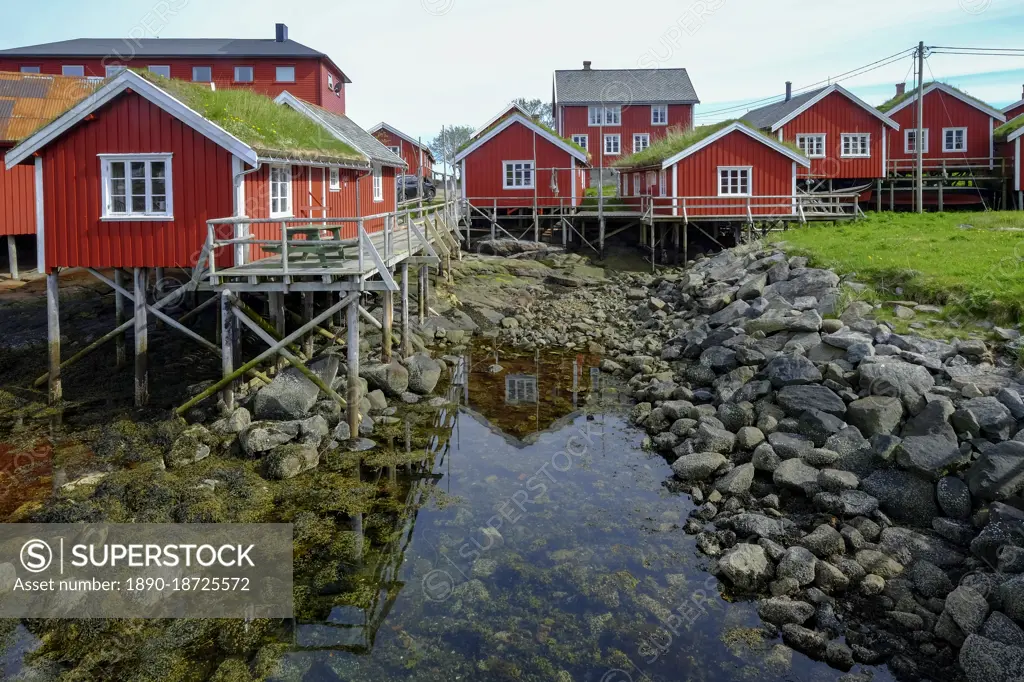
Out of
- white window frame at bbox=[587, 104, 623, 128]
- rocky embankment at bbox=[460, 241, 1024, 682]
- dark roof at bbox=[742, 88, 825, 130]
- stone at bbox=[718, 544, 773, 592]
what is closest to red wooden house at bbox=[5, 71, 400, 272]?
rocky embankment at bbox=[460, 241, 1024, 682]

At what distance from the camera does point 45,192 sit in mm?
15977

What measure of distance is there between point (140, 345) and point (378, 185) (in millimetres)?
12444

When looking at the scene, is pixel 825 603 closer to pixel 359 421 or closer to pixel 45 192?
pixel 359 421

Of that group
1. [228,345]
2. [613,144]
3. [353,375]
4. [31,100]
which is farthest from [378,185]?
[613,144]

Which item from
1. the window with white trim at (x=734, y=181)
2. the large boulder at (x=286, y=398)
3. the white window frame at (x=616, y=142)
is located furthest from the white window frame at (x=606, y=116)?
the large boulder at (x=286, y=398)

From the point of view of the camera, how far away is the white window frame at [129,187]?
51.9ft

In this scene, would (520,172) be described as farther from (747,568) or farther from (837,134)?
(747,568)

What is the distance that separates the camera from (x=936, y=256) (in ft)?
67.1

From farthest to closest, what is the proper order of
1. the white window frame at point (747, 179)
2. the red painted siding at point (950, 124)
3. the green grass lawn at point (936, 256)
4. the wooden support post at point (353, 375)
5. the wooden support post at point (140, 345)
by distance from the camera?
the red painted siding at point (950, 124)
the white window frame at point (747, 179)
the green grass lawn at point (936, 256)
the wooden support post at point (140, 345)
the wooden support post at point (353, 375)

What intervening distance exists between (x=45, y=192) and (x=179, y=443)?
605 cm

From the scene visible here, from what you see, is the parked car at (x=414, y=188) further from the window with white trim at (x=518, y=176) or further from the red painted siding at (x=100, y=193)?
the red painted siding at (x=100, y=193)

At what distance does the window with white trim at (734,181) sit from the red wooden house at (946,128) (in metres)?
10.9

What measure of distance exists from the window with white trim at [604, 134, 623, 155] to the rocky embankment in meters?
32.4

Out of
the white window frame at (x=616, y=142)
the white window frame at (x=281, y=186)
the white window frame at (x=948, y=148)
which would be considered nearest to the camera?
the white window frame at (x=281, y=186)
